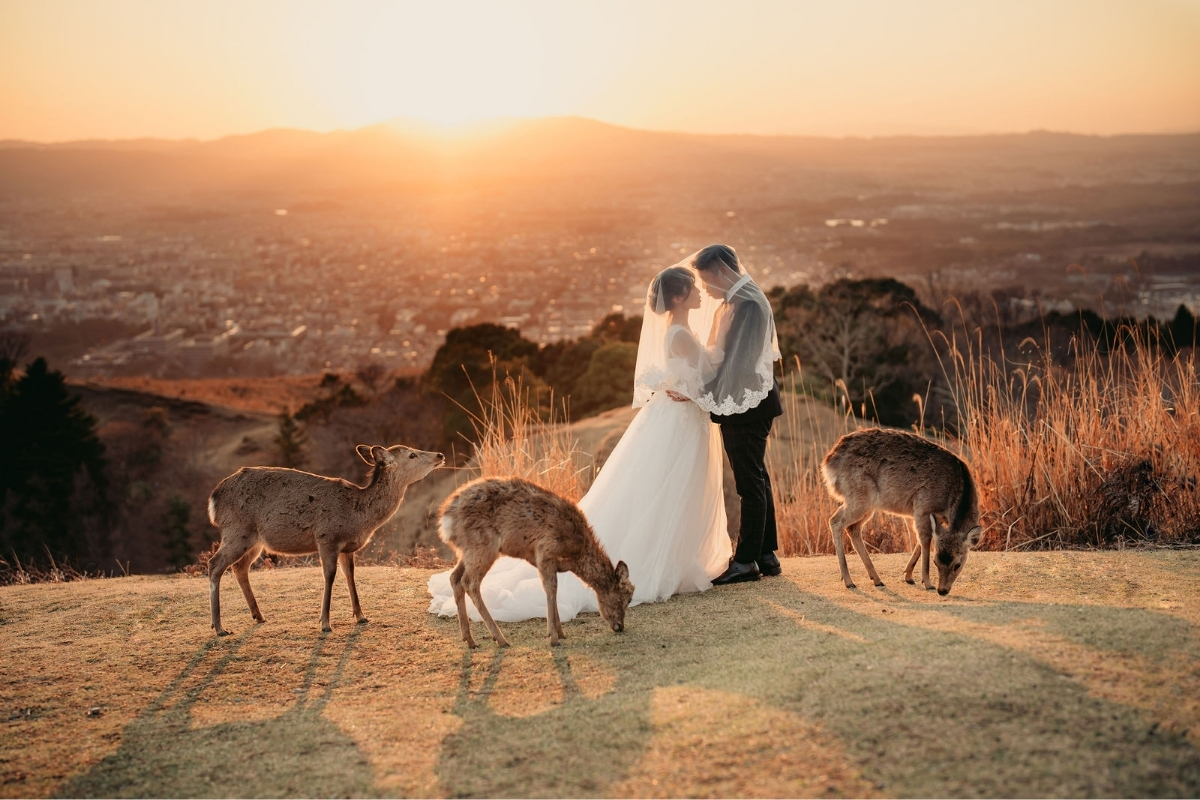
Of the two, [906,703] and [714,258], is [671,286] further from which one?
[906,703]

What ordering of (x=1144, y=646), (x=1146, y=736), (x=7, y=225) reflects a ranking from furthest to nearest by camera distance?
(x=7, y=225) < (x=1144, y=646) < (x=1146, y=736)

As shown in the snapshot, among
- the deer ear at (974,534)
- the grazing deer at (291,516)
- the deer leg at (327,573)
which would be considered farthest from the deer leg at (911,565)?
the deer leg at (327,573)

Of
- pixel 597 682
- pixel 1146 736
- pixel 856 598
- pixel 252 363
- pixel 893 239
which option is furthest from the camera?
pixel 252 363

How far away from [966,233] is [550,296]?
857 inches

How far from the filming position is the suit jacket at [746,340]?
6.79 metres

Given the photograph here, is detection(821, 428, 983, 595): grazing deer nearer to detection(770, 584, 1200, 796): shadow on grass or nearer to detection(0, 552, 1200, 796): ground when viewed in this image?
detection(0, 552, 1200, 796): ground

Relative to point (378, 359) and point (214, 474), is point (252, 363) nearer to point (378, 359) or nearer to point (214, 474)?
point (378, 359)

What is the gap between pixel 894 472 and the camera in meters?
6.43

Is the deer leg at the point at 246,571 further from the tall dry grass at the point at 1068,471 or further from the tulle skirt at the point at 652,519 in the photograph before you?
the tall dry grass at the point at 1068,471

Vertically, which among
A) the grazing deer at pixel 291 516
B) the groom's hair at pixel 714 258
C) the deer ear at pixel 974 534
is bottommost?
the deer ear at pixel 974 534

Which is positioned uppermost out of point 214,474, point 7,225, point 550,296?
point 7,225

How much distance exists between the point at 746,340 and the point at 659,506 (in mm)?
1444

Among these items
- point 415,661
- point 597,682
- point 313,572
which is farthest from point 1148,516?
point 313,572

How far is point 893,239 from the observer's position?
44062mm
